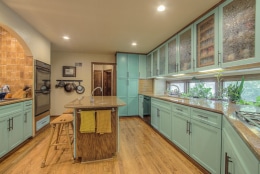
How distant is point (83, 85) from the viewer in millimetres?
5031

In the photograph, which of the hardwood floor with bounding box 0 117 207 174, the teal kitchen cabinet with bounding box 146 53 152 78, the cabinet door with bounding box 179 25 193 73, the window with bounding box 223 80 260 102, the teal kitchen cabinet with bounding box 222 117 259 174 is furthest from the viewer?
the teal kitchen cabinet with bounding box 146 53 152 78

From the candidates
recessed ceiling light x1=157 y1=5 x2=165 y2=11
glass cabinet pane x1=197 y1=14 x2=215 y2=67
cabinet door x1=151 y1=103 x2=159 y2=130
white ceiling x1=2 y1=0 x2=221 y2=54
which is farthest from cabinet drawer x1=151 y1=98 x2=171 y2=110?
recessed ceiling light x1=157 y1=5 x2=165 y2=11

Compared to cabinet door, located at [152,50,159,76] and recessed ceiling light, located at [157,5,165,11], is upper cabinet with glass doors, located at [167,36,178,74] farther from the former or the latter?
recessed ceiling light, located at [157,5,165,11]

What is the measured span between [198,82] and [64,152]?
3.14m

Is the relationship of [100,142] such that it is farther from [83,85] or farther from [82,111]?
[83,85]

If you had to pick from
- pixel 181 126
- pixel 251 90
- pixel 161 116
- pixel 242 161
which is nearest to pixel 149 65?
pixel 161 116

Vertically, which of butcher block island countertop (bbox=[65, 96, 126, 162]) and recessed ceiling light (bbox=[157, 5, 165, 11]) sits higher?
recessed ceiling light (bbox=[157, 5, 165, 11])

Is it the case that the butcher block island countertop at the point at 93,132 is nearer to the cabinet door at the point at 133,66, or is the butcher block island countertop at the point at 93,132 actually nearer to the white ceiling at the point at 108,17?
the white ceiling at the point at 108,17

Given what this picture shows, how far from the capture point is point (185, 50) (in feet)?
8.80

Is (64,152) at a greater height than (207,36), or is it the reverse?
(207,36)

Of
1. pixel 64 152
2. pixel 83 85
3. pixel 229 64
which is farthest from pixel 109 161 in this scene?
pixel 83 85

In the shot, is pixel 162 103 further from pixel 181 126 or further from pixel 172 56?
pixel 172 56

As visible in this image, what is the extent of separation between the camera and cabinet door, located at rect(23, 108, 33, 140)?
253cm

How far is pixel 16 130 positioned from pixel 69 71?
9.68 feet
